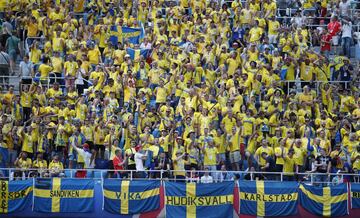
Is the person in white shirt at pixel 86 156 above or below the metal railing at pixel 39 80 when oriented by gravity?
below

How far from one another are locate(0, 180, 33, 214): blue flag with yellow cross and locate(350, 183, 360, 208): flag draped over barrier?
8589 millimetres

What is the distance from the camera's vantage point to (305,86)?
150 ft

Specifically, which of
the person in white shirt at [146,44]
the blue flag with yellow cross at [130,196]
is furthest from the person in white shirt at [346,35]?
the blue flag with yellow cross at [130,196]

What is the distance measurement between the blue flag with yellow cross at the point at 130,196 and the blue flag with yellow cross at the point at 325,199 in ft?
13.0

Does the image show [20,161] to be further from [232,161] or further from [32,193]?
[232,161]

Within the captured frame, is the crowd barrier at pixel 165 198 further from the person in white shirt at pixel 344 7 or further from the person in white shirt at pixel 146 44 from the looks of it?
the person in white shirt at pixel 344 7

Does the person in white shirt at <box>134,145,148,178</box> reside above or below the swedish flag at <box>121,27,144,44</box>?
below

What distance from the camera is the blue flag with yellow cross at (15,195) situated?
4112cm

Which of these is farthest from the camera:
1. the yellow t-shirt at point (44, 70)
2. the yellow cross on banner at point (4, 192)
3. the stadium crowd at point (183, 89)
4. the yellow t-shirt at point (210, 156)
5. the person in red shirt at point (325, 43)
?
the person in red shirt at point (325, 43)

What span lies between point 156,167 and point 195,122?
6.51 feet

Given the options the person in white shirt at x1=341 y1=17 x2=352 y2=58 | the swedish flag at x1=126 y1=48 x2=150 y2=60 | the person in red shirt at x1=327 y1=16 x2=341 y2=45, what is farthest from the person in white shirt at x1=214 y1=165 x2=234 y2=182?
the person in red shirt at x1=327 y1=16 x2=341 y2=45

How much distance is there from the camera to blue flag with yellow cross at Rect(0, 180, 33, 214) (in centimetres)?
4112

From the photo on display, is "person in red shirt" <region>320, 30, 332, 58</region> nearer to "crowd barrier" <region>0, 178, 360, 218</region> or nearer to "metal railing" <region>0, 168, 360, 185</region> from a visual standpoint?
"metal railing" <region>0, 168, 360, 185</region>

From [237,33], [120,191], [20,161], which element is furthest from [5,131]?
[237,33]
